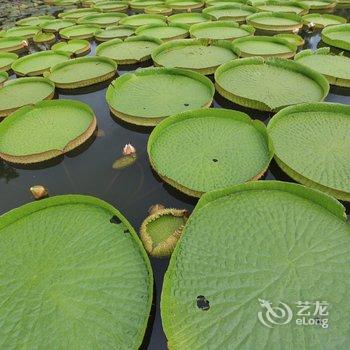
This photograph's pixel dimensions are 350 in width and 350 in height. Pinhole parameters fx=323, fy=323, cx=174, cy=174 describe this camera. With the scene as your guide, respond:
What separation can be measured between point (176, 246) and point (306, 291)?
0.80 metres

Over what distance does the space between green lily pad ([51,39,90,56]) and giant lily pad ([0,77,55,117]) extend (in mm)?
1270

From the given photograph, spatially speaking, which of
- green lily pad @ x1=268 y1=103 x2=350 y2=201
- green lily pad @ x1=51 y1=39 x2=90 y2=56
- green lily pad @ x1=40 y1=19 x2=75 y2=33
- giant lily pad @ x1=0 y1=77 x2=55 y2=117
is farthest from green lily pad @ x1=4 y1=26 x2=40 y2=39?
green lily pad @ x1=268 y1=103 x2=350 y2=201

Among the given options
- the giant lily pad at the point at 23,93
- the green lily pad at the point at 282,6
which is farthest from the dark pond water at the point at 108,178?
the green lily pad at the point at 282,6

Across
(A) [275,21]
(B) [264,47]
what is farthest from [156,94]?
(A) [275,21]

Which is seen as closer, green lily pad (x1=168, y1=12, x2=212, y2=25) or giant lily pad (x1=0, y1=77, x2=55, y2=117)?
giant lily pad (x1=0, y1=77, x2=55, y2=117)

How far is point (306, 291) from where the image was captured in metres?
1.82

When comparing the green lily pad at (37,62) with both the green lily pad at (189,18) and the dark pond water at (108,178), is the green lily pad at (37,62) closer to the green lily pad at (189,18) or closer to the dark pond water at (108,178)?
the dark pond water at (108,178)

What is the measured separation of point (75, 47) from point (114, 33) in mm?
894

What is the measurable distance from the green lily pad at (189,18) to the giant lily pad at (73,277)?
18.1 ft

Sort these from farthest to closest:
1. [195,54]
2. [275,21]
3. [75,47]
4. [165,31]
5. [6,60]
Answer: [275,21] → [165,31] → [75,47] → [6,60] → [195,54]

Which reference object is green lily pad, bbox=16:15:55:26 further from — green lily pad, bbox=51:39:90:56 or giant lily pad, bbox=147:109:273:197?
giant lily pad, bbox=147:109:273:197

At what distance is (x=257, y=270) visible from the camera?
75.4 inches

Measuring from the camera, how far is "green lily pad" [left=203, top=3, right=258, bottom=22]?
6.61 meters

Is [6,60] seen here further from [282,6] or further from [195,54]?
[282,6]
